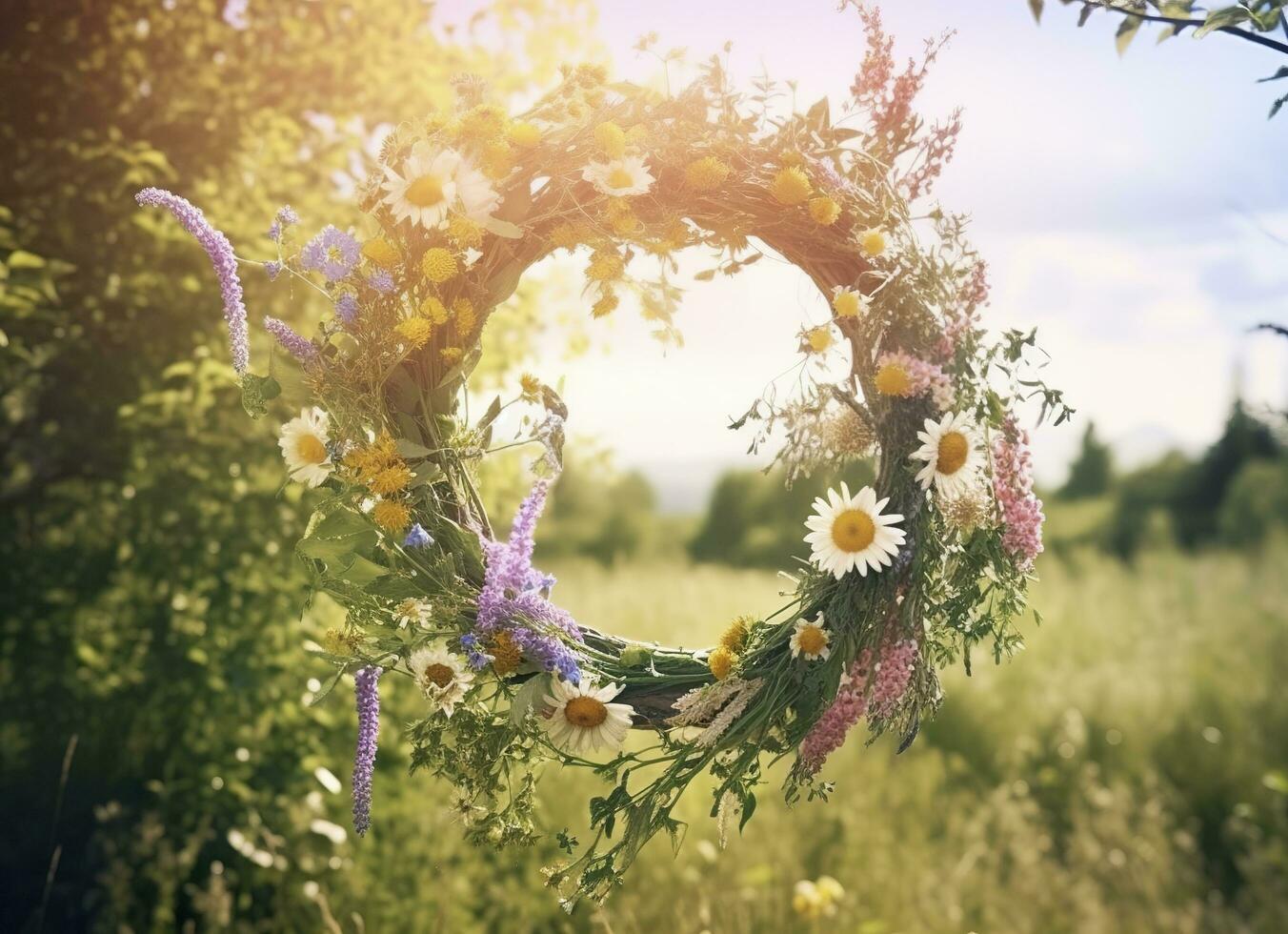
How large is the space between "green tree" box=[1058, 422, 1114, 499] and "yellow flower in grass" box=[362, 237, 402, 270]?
45.7 ft

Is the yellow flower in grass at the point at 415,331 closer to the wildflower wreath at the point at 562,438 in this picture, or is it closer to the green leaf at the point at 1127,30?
the wildflower wreath at the point at 562,438

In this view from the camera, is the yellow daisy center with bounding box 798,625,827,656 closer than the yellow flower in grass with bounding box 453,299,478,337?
Yes

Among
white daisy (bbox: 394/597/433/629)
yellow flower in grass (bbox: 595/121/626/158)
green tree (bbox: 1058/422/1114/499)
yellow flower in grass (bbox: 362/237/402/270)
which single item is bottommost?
green tree (bbox: 1058/422/1114/499)

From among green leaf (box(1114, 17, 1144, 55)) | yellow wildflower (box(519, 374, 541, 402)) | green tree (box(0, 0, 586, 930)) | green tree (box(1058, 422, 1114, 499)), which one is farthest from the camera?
green tree (box(1058, 422, 1114, 499))

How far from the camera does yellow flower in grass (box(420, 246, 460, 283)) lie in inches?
77.7

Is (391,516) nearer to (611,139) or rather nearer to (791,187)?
(611,139)

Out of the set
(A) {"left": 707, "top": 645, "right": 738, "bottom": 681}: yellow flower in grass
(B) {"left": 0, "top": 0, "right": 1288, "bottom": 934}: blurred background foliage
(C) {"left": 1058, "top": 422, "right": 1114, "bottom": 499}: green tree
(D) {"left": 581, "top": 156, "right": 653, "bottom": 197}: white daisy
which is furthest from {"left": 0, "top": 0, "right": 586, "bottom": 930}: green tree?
(C) {"left": 1058, "top": 422, "right": 1114, "bottom": 499}: green tree

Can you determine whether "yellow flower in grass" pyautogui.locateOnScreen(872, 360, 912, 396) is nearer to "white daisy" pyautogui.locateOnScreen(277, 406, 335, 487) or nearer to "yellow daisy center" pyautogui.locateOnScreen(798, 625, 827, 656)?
"yellow daisy center" pyautogui.locateOnScreen(798, 625, 827, 656)

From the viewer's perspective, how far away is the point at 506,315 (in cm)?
387

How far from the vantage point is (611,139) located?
1.98 m

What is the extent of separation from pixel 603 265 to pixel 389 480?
1.91 feet

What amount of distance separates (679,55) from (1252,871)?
3924 mm

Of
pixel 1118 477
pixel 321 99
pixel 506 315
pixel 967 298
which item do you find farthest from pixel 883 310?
pixel 1118 477

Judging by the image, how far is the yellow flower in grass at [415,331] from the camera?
1961 mm
